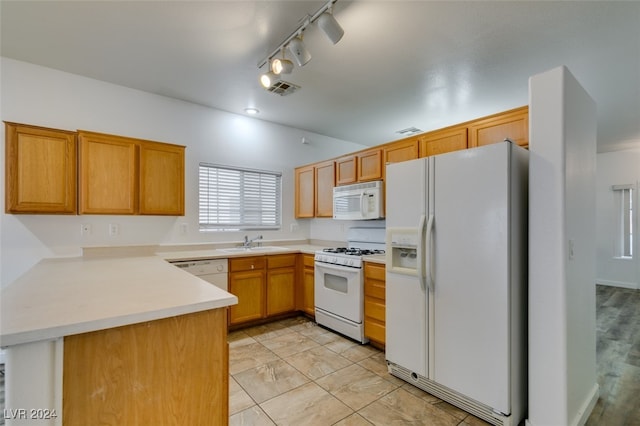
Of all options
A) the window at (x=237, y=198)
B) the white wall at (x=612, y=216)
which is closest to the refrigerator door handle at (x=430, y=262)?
the window at (x=237, y=198)

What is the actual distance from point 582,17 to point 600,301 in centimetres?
465

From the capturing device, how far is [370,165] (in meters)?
3.45

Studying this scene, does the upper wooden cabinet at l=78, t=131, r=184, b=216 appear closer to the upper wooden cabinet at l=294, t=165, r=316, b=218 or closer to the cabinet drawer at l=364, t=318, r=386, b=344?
the upper wooden cabinet at l=294, t=165, r=316, b=218

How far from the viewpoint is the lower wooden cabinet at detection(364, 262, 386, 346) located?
276cm

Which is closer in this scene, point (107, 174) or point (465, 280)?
point (465, 280)

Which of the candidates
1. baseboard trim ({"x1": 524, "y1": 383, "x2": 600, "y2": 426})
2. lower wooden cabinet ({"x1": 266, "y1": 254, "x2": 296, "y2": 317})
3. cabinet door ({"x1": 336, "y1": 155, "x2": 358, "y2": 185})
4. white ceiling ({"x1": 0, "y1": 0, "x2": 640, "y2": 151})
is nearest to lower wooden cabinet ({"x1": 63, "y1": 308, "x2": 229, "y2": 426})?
baseboard trim ({"x1": 524, "y1": 383, "x2": 600, "y2": 426})

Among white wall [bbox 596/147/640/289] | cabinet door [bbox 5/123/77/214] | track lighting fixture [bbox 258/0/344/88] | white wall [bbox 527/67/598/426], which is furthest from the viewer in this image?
white wall [bbox 596/147/640/289]

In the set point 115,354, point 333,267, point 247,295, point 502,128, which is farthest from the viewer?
point 247,295

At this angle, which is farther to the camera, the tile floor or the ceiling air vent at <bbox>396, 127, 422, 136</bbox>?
the ceiling air vent at <bbox>396, 127, 422, 136</bbox>

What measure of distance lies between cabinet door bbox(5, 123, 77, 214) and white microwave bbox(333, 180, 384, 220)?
2.69 metres

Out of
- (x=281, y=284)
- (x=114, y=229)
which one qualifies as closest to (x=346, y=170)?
(x=281, y=284)

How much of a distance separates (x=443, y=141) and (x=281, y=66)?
163 cm

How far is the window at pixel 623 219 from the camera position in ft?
18.3

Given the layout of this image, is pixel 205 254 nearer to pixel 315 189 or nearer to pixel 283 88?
pixel 315 189
